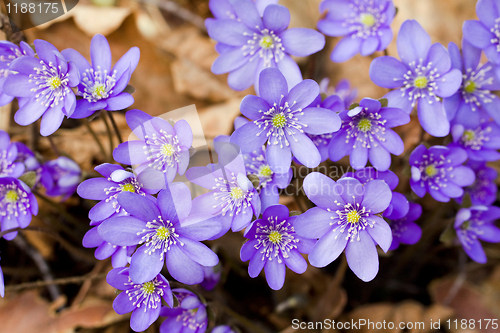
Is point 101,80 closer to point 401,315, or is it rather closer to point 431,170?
point 431,170

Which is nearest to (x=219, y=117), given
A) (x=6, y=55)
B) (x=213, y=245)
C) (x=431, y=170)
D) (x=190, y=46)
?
(x=190, y=46)

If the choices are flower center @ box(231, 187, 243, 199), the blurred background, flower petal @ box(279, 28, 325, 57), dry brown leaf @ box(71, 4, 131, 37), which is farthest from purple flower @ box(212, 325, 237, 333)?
dry brown leaf @ box(71, 4, 131, 37)

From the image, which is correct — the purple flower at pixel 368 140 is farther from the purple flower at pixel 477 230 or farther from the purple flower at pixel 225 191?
the purple flower at pixel 477 230

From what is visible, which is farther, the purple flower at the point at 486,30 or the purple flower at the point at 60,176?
the purple flower at the point at 60,176

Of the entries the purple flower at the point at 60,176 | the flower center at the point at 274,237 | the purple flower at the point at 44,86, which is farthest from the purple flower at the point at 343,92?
the purple flower at the point at 60,176

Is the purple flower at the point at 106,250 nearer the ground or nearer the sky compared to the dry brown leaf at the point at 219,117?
nearer the sky

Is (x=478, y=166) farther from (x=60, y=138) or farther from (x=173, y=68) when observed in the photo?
(x=60, y=138)

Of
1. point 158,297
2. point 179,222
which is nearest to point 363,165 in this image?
point 179,222
